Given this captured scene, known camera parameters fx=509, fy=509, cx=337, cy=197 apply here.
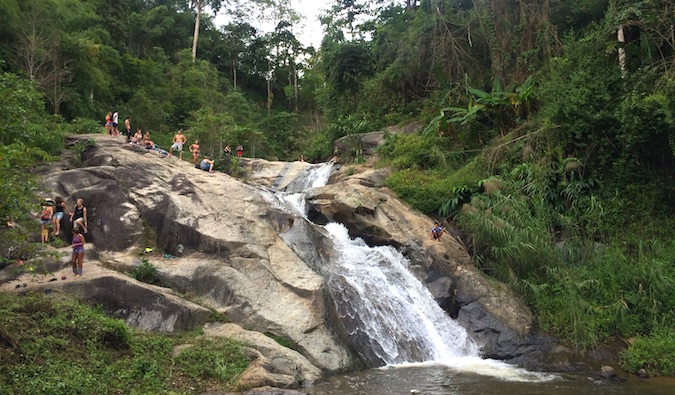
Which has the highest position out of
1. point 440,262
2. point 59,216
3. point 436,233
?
point 59,216

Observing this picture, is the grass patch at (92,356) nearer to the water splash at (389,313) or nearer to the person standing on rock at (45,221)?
the person standing on rock at (45,221)

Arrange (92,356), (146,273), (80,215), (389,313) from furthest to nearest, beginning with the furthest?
(80,215) < (389,313) < (146,273) < (92,356)

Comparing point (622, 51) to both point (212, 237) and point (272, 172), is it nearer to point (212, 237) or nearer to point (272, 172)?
point (212, 237)

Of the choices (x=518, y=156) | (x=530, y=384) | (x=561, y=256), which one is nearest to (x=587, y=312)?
(x=561, y=256)

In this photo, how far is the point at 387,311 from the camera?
13.1 meters

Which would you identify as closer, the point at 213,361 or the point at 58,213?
the point at 213,361

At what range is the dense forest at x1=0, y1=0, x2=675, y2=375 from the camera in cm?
1305

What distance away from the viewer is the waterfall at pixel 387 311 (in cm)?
1212

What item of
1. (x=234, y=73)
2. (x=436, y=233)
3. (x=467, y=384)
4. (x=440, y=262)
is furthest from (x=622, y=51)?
(x=234, y=73)

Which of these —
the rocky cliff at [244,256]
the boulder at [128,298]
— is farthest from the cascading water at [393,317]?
the boulder at [128,298]

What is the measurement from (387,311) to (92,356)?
276 inches

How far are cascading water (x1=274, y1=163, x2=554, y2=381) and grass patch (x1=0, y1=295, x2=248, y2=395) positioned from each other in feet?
11.1

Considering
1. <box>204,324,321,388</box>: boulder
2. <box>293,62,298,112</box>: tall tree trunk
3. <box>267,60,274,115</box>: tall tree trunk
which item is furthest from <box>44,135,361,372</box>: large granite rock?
<box>267,60,274,115</box>: tall tree trunk

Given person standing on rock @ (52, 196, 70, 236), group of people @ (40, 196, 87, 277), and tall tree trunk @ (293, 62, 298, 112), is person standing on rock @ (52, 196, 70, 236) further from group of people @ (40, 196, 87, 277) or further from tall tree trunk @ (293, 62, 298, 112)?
tall tree trunk @ (293, 62, 298, 112)
